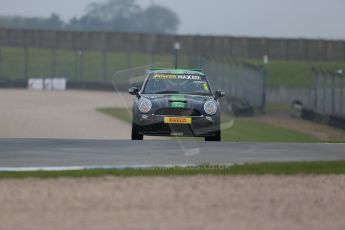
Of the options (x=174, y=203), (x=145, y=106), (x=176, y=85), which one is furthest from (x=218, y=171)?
(x=176, y=85)

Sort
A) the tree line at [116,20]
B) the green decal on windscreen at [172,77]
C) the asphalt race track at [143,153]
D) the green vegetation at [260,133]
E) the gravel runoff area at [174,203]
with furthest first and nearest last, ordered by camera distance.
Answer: the tree line at [116,20] → the green vegetation at [260,133] → the green decal on windscreen at [172,77] → the asphalt race track at [143,153] → the gravel runoff area at [174,203]

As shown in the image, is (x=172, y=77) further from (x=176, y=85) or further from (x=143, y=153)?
(x=143, y=153)

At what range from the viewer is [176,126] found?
19.1 m

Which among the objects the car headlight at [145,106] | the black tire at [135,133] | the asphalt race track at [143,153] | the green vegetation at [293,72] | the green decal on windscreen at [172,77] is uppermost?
the green decal on windscreen at [172,77]

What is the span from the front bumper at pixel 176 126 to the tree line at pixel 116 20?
331 feet

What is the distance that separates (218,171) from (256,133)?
2338 cm

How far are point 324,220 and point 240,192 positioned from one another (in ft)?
4.69

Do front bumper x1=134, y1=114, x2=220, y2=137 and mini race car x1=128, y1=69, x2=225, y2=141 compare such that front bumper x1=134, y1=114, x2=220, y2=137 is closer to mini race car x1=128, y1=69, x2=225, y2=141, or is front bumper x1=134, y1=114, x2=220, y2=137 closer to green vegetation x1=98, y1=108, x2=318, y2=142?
mini race car x1=128, y1=69, x2=225, y2=141

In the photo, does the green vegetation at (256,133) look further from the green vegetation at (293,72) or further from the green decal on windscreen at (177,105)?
the green vegetation at (293,72)

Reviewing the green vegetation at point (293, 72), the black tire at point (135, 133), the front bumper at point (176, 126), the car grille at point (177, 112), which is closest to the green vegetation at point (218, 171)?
the front bumper at point (176, 126)

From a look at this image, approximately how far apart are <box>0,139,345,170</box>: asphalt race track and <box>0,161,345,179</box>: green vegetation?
51 centimetres

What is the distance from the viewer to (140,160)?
13820 millimetres

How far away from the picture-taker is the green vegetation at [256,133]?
32156mm

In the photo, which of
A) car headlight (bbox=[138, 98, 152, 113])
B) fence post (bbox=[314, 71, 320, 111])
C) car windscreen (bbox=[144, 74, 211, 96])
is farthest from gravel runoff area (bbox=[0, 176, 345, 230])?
fence post (bbox=[314, 71, 320, 111])
